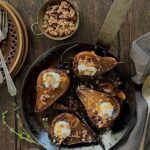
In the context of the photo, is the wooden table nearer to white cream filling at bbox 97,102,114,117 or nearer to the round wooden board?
the round wooden board

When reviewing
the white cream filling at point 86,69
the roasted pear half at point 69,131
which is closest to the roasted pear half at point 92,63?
the white cream filling at point 86,69

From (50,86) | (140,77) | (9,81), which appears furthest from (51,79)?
(140,77)

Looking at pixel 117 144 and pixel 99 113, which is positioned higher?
pixel 99 113

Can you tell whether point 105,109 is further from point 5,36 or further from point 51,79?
point 5,36

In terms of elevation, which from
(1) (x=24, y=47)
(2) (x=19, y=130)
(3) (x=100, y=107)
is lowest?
(2) (x=19, y=130)

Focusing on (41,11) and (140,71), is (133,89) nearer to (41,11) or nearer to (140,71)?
(140,71)

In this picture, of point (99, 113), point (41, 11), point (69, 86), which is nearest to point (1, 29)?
point (41, 11)
